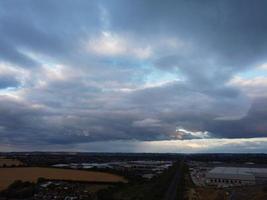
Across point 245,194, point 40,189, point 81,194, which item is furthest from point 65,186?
point 245,194

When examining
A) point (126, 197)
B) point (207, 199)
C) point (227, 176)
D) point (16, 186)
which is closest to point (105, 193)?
point (126, 197)

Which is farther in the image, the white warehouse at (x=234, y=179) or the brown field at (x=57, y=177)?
the brown field at (x=57, y=177)

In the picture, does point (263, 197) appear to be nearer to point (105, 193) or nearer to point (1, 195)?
point (105, 193)

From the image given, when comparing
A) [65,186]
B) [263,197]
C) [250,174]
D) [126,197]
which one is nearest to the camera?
[263,197]

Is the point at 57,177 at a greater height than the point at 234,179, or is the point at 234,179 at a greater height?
the point at 57,177

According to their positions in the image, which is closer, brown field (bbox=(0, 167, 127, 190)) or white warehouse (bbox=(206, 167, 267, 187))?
white warehouse (bbox=(206, 167, 267, 187))

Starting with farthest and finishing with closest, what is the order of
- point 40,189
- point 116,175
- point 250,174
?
point 116,175 < point 250,174 < point 40,189

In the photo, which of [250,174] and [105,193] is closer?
[105,193]

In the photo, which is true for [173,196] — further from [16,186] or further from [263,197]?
[16,186]

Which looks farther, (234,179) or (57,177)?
(57,177)
